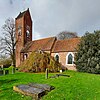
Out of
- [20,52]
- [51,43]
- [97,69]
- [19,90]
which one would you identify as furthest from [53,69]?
[20,52]

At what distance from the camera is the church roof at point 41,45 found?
32.4 metres

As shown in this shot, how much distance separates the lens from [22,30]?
39875 mm

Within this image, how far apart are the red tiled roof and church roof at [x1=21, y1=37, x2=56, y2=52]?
127cm

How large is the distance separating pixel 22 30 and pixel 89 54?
22.8 meters

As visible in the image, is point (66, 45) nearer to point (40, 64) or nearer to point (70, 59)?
point (70, 59)

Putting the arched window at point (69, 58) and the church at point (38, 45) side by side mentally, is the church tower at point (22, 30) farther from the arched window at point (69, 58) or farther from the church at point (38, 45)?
the arched window at point (69, 58)

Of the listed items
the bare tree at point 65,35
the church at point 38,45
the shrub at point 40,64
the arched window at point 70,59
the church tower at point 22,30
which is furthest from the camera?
the bare tree at point 65,35

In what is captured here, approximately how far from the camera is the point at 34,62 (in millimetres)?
24453

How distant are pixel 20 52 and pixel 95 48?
74.1 feet

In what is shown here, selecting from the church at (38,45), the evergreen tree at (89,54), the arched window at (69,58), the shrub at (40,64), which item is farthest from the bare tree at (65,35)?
the evergreen tree at (89,54)

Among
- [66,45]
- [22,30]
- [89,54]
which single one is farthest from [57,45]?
[22,30]

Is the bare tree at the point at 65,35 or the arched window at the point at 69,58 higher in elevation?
the bare tree at the point at 65,35

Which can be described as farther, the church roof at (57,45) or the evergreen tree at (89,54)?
the church roof at (57,45)

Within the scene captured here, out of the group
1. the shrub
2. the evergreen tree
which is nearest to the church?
the evergreen tree
